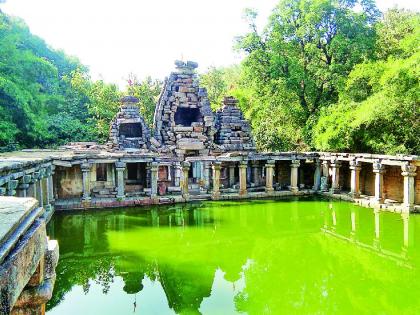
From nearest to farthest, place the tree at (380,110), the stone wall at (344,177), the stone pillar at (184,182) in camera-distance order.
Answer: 1. the tree at (380,110)
2. the stone pillar at (184,182)
3. the stone wall at (344,177)

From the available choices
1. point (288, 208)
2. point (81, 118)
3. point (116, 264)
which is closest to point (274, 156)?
point (288, 208)

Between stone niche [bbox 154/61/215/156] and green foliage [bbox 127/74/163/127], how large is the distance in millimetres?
5069

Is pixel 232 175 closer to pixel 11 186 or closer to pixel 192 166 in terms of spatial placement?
pixel 192 166

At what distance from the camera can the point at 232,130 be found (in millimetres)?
21875

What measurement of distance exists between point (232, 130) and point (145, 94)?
758 cm

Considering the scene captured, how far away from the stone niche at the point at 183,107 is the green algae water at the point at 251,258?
5.24 m

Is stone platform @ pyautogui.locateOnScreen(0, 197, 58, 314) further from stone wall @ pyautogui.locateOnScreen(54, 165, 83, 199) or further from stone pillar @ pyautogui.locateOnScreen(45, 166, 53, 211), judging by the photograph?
stone wall @ pyautogui.locateOnScreen(54, 165, 83, 199)

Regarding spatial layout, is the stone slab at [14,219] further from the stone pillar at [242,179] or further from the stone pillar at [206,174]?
the stone pillar at [206,174]

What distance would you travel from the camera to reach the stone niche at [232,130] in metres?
21.5

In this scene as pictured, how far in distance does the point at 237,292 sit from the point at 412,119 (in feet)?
42.1

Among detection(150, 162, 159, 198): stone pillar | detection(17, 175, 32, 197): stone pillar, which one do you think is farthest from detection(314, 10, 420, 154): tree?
detection(17, 175, 32, 197): stone pillar

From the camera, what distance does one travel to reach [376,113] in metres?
16.8

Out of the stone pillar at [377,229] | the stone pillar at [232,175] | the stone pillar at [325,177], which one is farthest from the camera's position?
the stone pillar at [232,175]

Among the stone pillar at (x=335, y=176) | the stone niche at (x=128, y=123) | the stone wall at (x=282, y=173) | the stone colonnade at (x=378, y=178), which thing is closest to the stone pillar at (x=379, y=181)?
the stone colonnade at (x=378, y=178)
